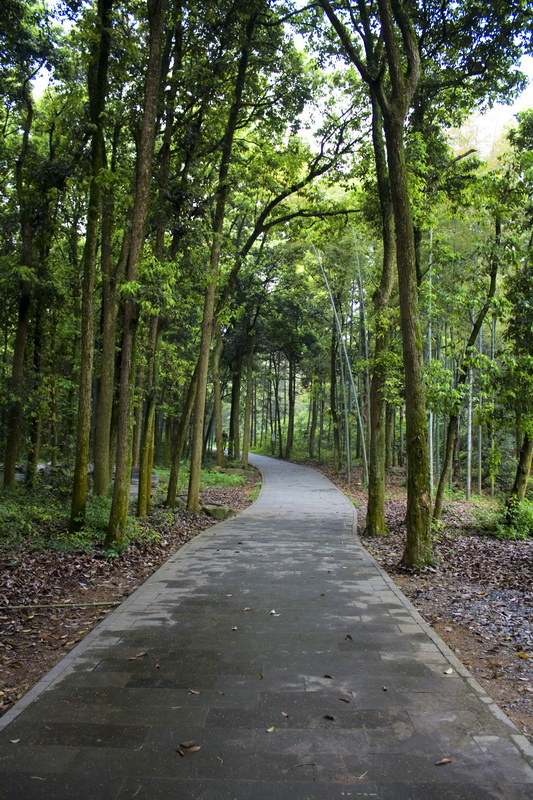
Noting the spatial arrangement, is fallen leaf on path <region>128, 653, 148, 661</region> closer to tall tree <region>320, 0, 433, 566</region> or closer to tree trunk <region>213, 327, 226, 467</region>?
tall tree <region>320, 0, 433, 566</region>

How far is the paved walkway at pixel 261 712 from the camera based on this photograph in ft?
7.81

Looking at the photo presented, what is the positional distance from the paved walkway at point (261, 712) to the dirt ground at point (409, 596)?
0.30m

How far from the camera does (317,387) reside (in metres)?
26.9

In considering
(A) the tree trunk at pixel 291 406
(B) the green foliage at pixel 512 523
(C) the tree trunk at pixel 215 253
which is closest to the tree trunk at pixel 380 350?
(B) the green foliage at pixel 512 523

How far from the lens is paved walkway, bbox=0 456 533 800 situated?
2.38 meters

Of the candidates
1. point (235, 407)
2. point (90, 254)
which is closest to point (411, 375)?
point (90, 254)

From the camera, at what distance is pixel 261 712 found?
300 centimetres

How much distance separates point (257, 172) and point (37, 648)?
11254 millimetres

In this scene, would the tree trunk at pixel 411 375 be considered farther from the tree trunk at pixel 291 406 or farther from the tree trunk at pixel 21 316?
the tree trunk at pixel 291 406

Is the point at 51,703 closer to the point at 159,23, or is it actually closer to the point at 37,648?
the point at 37,648

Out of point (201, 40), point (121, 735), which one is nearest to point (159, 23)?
point (201, 40)

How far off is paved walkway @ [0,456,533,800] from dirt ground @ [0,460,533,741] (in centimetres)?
30

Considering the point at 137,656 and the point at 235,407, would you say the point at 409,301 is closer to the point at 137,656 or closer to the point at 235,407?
the point at 137,656

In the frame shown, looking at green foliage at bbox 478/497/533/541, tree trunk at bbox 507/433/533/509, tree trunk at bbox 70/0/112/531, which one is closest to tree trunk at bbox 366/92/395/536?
green foliage at bbox 478/497/533/541
